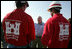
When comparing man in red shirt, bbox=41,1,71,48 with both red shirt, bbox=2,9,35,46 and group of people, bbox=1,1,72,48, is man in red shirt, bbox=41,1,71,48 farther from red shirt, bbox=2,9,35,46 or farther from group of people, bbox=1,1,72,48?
red shirt, bbox=2,9,35,46

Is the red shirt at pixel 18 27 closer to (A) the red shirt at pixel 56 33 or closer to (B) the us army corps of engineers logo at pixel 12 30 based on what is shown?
(B) the us army corps of engineers logo at pixel 12 30

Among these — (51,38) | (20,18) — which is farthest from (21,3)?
(51,38)

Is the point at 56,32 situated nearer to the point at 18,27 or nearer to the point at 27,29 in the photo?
the point at 27,29

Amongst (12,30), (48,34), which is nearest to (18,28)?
(12,30)

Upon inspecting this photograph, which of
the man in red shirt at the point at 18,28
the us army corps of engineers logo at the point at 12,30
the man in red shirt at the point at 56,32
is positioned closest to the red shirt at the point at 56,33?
the man in red shirt at the point at 56,32

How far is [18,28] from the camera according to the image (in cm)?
293

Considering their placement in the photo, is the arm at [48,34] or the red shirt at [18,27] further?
the arm at [48,34]

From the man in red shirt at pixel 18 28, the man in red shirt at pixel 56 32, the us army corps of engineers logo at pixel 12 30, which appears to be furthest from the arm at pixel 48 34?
the us army corps of engineers logo at pixel 12 30

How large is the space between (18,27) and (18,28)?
0.07 feet

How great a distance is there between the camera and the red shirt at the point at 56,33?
3205mm

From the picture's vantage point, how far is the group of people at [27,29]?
2.93 m

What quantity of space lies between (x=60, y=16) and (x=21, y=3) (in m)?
1.03

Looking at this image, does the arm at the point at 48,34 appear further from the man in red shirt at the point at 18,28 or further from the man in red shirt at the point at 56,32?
the man in red shirt at the point at 18,28

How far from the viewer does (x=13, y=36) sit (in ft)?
9.65
